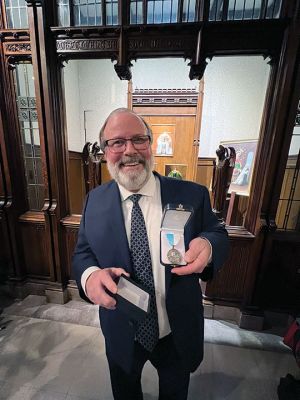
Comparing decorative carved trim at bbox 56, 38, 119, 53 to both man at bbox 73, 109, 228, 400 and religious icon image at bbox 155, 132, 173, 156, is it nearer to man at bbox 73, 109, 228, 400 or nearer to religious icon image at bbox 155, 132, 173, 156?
man at bbox 73, 109, 228, 400

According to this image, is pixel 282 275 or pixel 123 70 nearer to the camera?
pixel 123 70

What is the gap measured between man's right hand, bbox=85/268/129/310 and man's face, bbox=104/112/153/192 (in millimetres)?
345

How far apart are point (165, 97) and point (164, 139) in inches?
24.0

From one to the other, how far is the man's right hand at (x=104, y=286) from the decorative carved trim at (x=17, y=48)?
1.84m

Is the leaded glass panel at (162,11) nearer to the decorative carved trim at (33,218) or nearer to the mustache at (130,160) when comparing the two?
the mustache at (130,160)

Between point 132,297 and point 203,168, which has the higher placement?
point 203,168

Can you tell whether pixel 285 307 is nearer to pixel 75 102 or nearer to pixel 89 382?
pixel 89 382

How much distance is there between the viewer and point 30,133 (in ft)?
6.31

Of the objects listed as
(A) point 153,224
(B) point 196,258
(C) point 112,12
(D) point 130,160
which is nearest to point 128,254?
(A) point 153,224

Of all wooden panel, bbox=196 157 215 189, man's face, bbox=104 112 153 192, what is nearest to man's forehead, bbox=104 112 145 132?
man's face, bbox=104 112 153 192

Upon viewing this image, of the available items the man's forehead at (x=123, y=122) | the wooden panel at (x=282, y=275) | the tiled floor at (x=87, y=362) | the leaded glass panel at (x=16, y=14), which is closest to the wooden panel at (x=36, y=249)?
the tiled floor at (x=87, y=362)

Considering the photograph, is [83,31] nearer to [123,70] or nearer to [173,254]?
[123,70]

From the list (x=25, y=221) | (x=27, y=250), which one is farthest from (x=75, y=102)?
(x=27, y=250)

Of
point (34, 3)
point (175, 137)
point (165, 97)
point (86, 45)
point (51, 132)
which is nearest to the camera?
point (34, 3)
